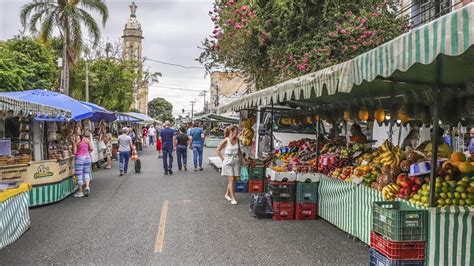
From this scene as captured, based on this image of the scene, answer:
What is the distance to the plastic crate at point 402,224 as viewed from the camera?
15.1 feet

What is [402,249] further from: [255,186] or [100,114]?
[100,114]

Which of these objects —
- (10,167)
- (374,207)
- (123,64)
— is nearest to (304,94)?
(374,207)

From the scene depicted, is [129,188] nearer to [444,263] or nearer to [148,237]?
[148,237]

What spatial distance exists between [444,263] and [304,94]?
9.49ft

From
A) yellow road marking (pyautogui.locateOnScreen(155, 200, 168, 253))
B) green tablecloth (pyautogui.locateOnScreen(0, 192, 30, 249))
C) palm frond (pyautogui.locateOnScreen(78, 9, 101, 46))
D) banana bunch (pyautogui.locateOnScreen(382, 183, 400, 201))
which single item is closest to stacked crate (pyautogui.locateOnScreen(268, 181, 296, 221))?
yellow road marking (pyautogui.locateOnScreen(155, 200, 168, 253))

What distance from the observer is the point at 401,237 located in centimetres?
462

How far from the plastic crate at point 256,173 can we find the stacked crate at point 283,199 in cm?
315

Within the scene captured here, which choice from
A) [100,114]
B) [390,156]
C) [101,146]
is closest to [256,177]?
[390,156]

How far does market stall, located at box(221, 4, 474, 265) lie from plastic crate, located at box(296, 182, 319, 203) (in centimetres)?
14

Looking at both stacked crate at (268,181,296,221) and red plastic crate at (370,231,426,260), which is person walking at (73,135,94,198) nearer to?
stacked crate at (268,181,296,221)

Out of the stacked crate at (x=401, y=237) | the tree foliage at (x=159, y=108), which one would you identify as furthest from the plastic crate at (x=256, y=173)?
the tree foliage at (x=159, y=108)

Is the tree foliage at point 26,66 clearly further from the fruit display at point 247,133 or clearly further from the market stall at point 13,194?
the fruit display at point 247,133

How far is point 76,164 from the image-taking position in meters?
11.1

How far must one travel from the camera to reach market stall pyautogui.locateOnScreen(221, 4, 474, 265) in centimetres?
347
